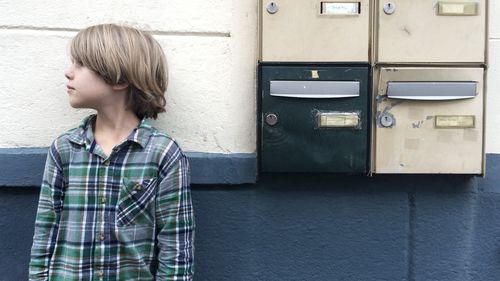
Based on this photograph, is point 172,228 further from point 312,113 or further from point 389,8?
point 389,8

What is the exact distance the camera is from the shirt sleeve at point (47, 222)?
7.82 feet

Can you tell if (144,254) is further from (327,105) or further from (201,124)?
(327,105)

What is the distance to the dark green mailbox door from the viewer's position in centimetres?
269

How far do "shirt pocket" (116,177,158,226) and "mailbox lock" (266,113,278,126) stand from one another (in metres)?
0.61

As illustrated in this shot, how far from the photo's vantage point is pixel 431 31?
8.98 ft

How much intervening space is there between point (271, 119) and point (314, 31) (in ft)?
1.45

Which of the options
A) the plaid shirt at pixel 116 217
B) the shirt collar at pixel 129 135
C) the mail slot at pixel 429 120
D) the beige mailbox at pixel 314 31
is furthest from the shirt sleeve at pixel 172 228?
the mail slot at pixel 429 120

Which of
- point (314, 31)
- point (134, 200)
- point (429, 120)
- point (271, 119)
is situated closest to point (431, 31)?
point (429, 120)

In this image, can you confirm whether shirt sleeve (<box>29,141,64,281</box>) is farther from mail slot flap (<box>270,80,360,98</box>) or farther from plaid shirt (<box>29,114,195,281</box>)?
mail slot flap (<box>270,80,360,98</box>)

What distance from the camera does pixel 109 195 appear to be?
2363 millimetres

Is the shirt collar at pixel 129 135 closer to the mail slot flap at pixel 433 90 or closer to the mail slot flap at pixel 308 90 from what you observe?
the mail slot flap at pixel 308 90

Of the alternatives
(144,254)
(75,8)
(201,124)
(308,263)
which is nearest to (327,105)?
(201,124)

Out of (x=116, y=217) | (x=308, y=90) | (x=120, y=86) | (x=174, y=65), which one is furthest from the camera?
(x=174, y=65)

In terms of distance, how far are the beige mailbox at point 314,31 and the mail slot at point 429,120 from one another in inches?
7.4
